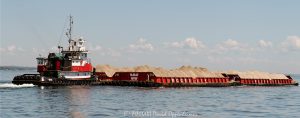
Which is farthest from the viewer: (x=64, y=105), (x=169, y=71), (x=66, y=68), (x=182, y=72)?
(x=182, y=72)

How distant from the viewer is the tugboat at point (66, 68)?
84.1 meters

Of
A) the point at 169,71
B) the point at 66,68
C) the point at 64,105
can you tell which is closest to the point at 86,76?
the point at 66,68

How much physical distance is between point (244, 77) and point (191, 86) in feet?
81.0

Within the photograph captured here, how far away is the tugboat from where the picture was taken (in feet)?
276

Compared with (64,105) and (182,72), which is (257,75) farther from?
(64,105)

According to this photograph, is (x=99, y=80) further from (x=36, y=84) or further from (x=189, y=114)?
(x=189, y=114)

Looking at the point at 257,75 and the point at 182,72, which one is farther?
the point at 257,75

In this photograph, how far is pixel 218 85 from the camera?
108 metres

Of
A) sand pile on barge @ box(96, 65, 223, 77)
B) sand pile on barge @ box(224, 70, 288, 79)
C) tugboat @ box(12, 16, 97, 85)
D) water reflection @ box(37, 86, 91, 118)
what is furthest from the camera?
sand pile on barge @ box(224, 70, 288, 79)

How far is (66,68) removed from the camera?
87.2m

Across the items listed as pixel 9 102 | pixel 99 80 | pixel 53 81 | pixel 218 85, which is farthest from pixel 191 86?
pixel 9 102

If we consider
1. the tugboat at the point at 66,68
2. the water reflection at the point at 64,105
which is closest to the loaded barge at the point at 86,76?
the tugboat at the point at 66,68

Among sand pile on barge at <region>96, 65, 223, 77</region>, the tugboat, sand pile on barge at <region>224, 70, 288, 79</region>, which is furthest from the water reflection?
sand pile on barge at <region>224, 70, 288, 79</region>

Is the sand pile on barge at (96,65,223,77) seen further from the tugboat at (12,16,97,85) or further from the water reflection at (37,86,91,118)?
the water reflection at (37,86,91,118)
